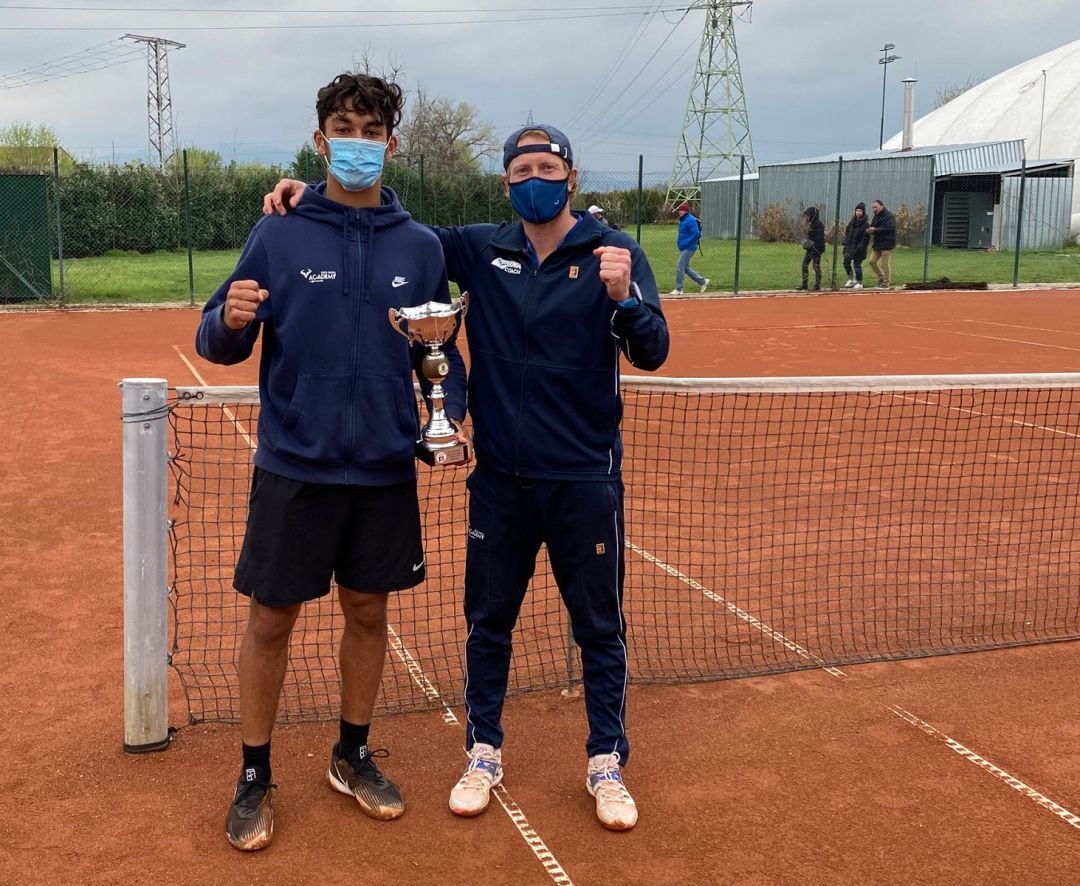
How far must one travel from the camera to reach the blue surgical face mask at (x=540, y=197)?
3.74 meters

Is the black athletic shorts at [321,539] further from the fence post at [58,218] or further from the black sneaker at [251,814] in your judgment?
the fence post at [58,218]

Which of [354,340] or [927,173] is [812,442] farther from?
[927,173]

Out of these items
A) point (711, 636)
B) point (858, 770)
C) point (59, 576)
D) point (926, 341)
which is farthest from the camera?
point (926, 341)

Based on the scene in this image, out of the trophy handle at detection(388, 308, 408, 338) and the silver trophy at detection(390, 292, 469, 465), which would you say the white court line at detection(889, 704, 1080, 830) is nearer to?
the silver trophy at detection(390, 292, 469, 465)

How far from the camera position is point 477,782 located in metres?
3.94

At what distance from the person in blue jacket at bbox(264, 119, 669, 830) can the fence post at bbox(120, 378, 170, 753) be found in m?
0.93

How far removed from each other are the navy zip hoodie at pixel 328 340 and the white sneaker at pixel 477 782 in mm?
1103

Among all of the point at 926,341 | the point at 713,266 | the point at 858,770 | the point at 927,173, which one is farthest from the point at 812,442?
the point at 927,173

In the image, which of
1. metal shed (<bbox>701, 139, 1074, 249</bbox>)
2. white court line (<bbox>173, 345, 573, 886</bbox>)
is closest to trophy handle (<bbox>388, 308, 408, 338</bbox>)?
white court line (<bbox>173, 345, 573, 886</bbox>)

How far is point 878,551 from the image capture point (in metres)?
6.98

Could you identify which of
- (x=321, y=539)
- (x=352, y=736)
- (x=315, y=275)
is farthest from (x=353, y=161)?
(x=352, y=736)

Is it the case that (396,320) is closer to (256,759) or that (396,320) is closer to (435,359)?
(435,359)

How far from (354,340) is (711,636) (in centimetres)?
285

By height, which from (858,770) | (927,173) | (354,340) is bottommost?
(858,770)
